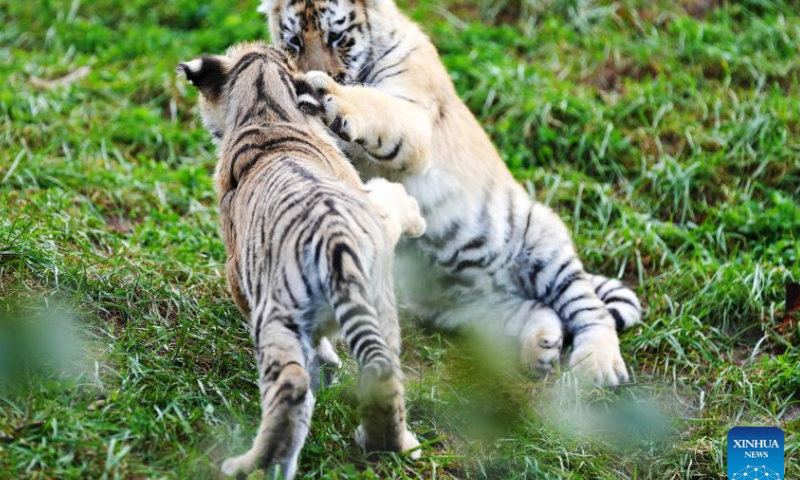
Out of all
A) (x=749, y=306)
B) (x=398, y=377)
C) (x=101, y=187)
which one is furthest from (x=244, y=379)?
(x=749, y=306)

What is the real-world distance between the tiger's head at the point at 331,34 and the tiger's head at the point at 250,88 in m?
0.45

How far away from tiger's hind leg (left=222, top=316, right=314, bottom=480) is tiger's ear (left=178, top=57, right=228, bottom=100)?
1550 mm

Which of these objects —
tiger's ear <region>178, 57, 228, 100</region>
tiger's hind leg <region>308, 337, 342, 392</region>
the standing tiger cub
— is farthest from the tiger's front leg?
tiger's hind leg <region>308, 337, 342, 392</region>

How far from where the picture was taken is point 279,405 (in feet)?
10.8

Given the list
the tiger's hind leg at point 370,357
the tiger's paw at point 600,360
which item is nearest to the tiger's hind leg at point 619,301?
the tiger's paw at point 600,360

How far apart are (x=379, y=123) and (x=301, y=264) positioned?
138 cm

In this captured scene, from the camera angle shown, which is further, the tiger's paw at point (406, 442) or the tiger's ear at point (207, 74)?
the tiger's ear at point (207, 74)

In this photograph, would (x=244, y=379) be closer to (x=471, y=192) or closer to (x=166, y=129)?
(x=471, y=192)

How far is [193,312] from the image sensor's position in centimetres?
469

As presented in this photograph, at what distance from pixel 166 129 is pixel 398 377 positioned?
4.04 m

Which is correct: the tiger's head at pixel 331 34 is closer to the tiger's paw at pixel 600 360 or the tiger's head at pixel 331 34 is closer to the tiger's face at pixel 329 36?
the tiger's face at pixel 329 36

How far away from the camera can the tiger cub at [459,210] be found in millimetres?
5008

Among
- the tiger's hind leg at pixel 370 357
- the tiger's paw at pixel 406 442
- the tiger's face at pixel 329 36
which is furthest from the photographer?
the tiger's face at pixel 329 36

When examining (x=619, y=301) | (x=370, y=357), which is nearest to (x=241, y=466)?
(x=370, y=357)
